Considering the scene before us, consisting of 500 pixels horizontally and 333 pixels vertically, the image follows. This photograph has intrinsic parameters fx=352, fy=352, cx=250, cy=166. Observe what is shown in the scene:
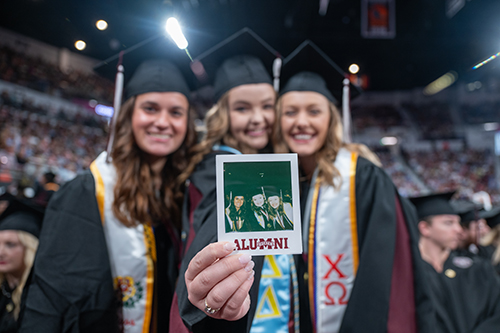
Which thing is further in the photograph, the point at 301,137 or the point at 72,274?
the point at 301,137

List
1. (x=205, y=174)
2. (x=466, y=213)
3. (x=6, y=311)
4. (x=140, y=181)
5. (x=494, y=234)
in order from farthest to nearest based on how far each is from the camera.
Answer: (x=494, y=234) → (x=466, y=213) → (x=6, y=311) → (x=140, y=181) → (x=205, y=174)

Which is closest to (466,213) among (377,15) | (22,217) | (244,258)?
(244,258)

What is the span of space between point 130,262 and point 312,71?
5.18 feet

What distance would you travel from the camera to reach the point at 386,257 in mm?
1750

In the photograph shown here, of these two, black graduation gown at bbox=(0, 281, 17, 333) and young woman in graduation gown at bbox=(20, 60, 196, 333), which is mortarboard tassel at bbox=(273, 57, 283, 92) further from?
black graduation gown at bbox=(0, 281, 17, 333)

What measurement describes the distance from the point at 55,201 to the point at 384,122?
22656 mm

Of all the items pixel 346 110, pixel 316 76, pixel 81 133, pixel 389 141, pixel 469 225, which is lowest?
pixel 469 225

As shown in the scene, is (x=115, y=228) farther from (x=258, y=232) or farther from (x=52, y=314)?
(x=258, y=232)

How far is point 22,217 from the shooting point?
2.98m

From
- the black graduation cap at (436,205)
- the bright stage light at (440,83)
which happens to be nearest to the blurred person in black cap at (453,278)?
the black graduation cap at (436,205)

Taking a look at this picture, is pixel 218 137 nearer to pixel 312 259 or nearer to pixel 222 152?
pixel 222 152

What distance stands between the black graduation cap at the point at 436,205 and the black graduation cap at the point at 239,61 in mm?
2950

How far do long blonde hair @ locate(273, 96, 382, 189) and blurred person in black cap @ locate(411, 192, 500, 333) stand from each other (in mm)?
1458

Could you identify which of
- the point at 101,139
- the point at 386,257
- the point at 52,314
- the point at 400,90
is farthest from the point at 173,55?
the point at 400,90
